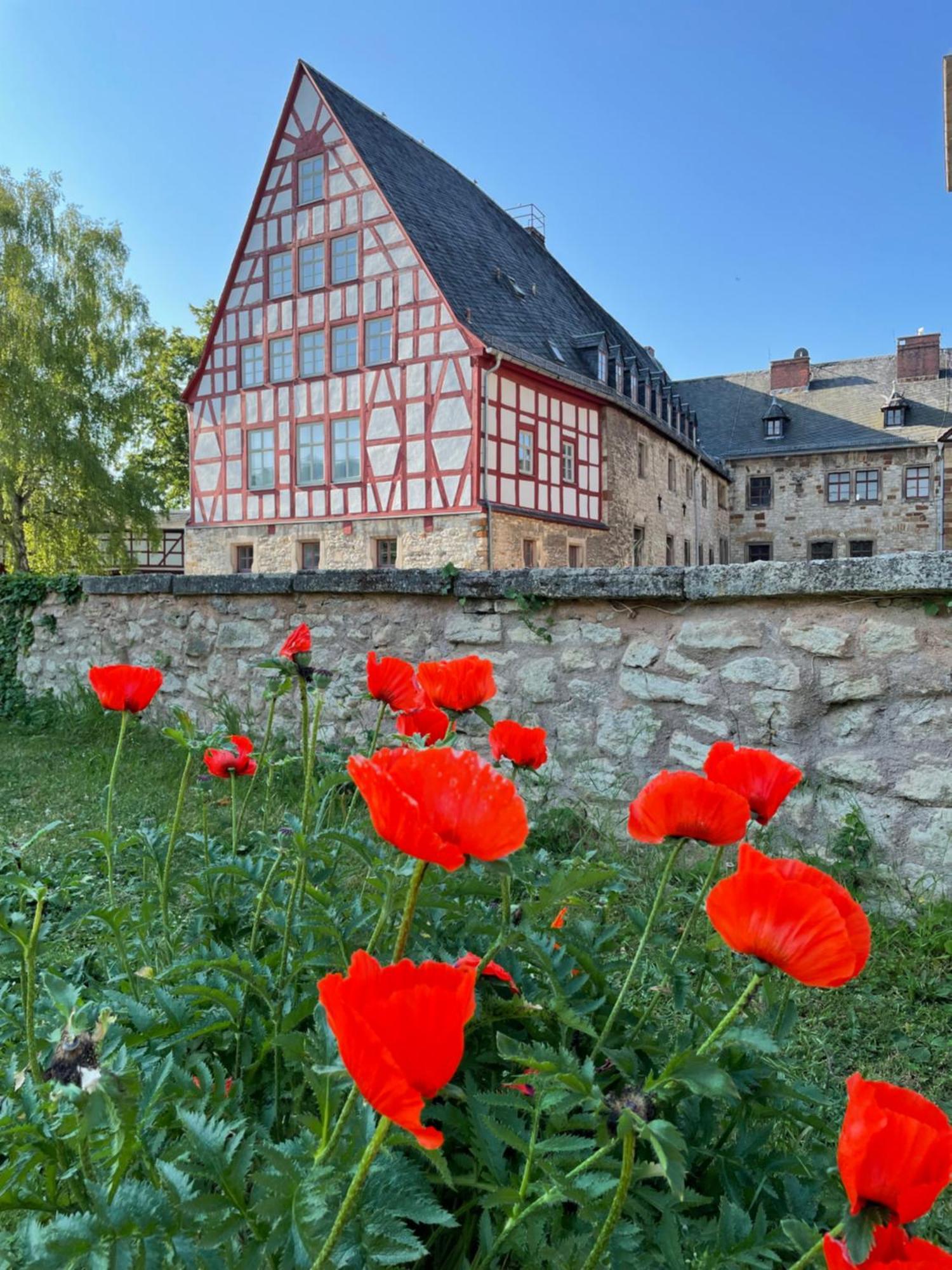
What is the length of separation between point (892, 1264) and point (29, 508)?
21.5 metres

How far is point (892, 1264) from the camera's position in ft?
1.70

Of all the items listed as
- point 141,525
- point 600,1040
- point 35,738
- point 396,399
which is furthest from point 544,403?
point 600,1040

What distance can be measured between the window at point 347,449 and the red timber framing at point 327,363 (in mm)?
32

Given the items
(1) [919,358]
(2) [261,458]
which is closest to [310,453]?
(2) [261,458]

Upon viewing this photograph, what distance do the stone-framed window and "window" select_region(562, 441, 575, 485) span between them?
1416 cm

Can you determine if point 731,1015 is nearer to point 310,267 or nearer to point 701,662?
point 701,662

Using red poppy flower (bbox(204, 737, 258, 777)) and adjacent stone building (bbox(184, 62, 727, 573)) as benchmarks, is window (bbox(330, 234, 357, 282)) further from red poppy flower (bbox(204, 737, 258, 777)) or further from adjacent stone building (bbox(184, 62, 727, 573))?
A: red poppy flower (bbox(204, 737, 258, 777))

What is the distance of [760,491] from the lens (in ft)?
88.3

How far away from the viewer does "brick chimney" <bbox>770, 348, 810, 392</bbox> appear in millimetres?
27750

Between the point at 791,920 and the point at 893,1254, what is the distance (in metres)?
0.22

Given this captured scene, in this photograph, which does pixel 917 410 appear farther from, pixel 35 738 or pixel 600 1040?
pixel 600 1040

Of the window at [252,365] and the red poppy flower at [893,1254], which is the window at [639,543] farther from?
the red poppy flower at [893,1254]

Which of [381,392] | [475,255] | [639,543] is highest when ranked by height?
[475,255]

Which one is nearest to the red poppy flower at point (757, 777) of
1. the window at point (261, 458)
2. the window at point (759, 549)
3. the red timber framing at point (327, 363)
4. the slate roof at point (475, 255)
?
the red timber framing at point (327, 363)
